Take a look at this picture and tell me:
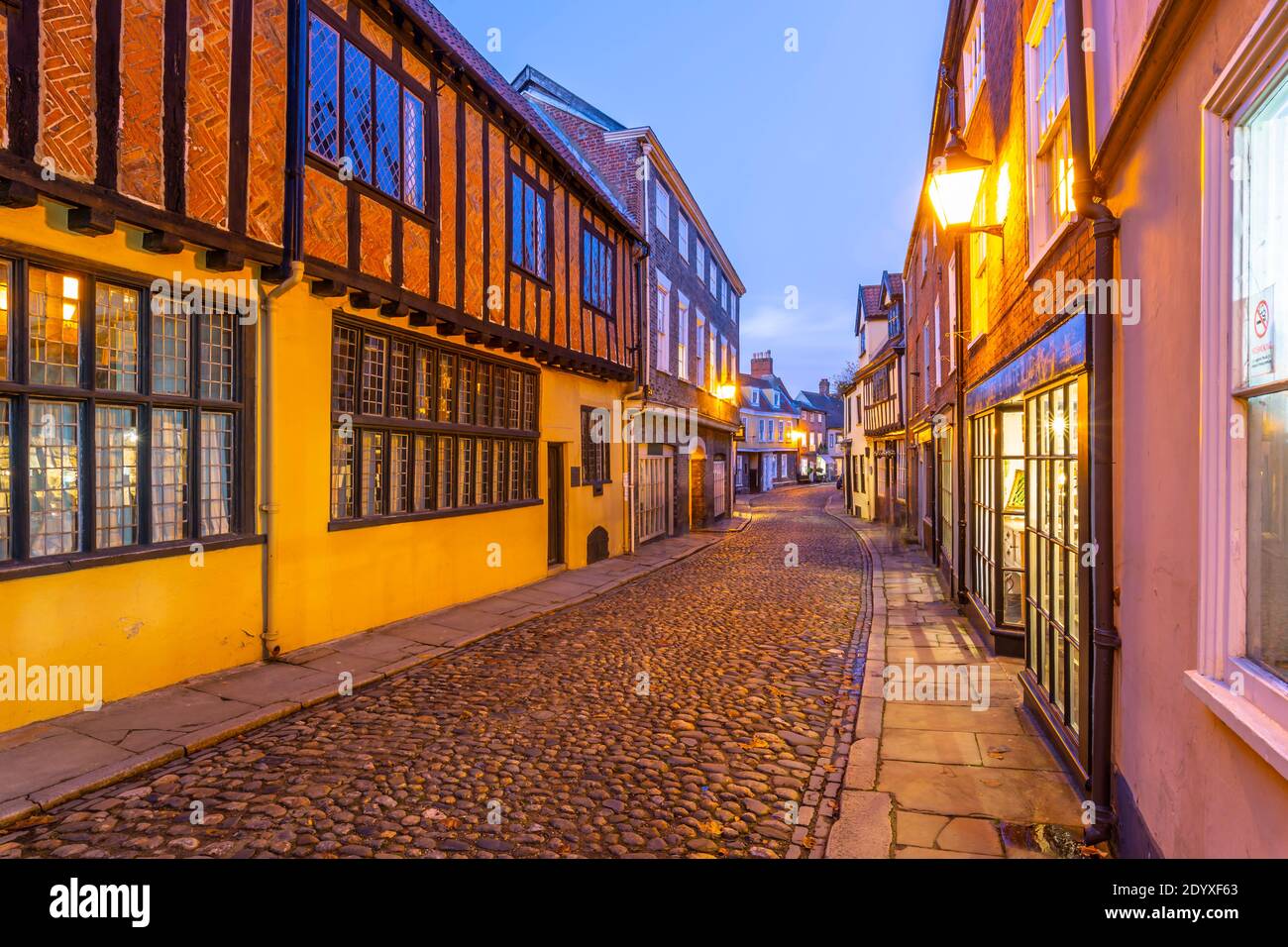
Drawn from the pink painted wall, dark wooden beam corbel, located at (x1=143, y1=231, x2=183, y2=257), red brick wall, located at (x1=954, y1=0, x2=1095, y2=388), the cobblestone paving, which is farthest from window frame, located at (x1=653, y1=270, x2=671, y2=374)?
the pink painted wall

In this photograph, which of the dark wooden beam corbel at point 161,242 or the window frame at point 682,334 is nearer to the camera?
the dark wooden beam corbel at point 161,242

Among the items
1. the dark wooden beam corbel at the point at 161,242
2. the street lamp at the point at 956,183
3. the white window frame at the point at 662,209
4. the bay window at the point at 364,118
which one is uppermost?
the white window frame at the point at 662,209

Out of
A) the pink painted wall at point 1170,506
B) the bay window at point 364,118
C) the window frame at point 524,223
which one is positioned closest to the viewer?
the pink painted wall at point 1170,506

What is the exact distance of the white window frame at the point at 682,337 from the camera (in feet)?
67.2

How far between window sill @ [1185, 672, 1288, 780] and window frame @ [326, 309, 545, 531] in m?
7.38

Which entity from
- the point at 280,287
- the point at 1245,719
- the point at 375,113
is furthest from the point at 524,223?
the point at 1245,719

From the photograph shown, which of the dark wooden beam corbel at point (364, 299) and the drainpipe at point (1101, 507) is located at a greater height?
the dark wooden beam corbel at point (364, 299)

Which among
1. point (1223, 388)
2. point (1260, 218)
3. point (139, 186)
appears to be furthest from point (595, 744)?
point (139, 186)

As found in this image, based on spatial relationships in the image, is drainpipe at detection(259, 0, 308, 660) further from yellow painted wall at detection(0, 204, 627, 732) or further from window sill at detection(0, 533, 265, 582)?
window sill at detection(0, 533, 265, 582)

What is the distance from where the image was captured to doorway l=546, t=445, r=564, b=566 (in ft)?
44.0

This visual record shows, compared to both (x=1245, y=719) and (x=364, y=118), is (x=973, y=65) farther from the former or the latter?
(x=1245, y=719)

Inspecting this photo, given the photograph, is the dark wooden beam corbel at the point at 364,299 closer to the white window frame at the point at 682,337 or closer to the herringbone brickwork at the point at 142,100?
the herringbone brickwork at the point at 142,100

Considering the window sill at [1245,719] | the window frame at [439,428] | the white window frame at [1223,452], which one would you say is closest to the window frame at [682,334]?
the window frame at [439,428]

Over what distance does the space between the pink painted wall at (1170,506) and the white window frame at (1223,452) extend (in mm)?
112
